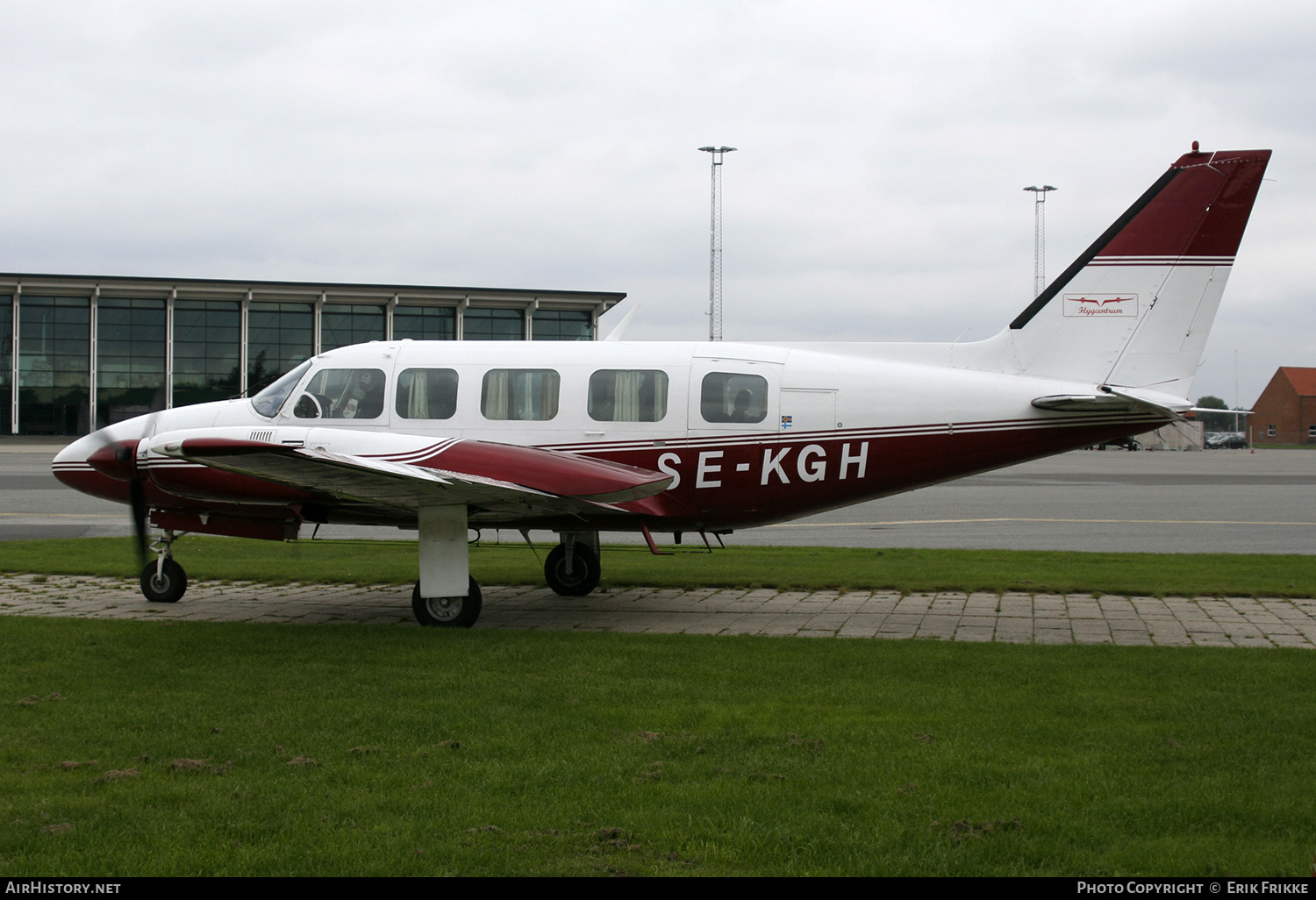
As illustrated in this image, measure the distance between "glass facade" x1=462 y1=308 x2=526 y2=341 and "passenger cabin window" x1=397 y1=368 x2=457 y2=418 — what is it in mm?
45326

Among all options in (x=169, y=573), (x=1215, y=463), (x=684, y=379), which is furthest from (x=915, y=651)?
(x=1215, y=463)

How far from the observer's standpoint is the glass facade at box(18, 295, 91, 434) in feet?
205

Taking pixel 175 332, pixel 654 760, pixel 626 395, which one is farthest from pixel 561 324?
pixel 654 760

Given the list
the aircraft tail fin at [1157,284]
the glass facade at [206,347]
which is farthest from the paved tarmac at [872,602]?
the glass facade at [206,347]

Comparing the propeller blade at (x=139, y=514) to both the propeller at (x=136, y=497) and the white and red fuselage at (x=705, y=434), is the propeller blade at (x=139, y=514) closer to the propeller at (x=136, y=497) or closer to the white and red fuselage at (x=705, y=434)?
the propeller at (x=136, y=497)

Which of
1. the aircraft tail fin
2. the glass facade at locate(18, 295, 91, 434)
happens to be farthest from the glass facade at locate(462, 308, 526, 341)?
the aircraft tail fin

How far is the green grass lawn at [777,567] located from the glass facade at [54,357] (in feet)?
167

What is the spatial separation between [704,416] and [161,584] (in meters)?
6.62

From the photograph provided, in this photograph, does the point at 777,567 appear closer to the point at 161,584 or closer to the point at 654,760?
the point at 161,584

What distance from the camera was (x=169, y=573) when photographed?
496 inches

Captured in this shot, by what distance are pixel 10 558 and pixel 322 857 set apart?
13.6m

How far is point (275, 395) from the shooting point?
12.7 m

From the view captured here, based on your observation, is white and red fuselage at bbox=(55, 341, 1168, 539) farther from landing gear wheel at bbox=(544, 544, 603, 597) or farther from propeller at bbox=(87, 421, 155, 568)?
landing gear wheel at bbox=(544, 544, 603, 597)
